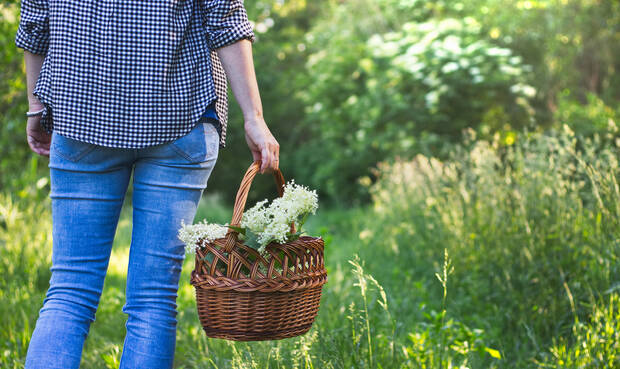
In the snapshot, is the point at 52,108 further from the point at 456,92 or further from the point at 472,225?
the point at 456,92

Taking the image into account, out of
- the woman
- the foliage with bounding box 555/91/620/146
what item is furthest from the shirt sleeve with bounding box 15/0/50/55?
the foliage with bounding box 555/91/620/146

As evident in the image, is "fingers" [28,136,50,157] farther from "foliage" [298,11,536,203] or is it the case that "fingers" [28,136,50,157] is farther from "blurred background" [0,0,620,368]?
"foliage" [298,11,536,203]

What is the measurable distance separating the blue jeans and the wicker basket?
12 centimetres

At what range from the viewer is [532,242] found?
118 inches

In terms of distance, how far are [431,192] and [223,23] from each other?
3.32m

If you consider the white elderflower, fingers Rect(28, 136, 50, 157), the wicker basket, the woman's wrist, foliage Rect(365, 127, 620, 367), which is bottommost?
foliage Rect(365, 127, 620, 367)

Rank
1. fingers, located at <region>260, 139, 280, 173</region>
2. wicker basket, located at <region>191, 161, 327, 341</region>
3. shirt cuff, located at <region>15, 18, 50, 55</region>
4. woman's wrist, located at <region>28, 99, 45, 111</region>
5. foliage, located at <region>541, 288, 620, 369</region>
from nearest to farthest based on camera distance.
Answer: wicker basket, located at <region>191, 161, 327, 341</region>, fingers, located at <region>260, 139, 280, 173</region>, shirt cuff, located at <region>15, 18, 50, 55</region>, woman's wrist, located at <region>28, 99, 45, 111</region>, foliage, located at <region>541, 288, 620, 369</region>

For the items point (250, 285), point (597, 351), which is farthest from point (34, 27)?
point (597, 351)

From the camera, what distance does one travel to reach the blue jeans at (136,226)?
165 centimetres

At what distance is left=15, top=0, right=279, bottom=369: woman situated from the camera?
1641mm

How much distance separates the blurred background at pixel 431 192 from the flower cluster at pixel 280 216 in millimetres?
209

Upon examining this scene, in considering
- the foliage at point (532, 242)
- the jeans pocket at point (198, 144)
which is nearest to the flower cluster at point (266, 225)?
the jeans pocket at point (198, 144)

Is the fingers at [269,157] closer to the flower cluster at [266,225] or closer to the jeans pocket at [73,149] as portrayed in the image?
the flower cluster at [266,225]

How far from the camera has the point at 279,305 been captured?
1619mm
